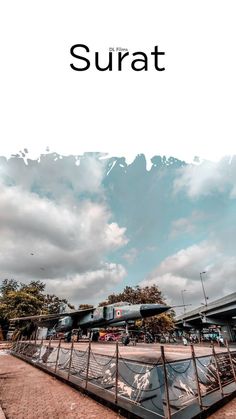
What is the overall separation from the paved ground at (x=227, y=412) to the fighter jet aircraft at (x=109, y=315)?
14.7 meters

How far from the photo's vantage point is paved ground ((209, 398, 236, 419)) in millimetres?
5656

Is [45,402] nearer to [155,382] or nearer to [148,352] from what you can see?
[155,382]

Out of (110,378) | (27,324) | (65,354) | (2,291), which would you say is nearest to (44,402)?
(110,378)

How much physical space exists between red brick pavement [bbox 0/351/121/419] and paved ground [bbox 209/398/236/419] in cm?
261

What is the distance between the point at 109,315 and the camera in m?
23.7

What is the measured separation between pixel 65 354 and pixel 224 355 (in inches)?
330

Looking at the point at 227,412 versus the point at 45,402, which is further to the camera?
the point at 45,402

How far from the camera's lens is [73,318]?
29.0 m

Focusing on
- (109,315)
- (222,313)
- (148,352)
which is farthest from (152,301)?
(148,352)

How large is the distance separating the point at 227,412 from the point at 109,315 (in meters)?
Answer: 19.1

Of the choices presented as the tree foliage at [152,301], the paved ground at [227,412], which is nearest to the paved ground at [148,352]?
the paved ground at [227,412]

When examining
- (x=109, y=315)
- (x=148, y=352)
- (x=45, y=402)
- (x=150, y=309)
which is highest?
(x=150, y=309)

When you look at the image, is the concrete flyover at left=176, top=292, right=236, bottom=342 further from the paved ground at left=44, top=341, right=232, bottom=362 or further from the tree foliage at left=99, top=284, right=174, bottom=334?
the paved ground at left=44, top=341, right=232, bottom=362

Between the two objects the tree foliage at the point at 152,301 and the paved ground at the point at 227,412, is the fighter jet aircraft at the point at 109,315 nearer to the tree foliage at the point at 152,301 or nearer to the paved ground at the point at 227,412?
the paved ground at the point at 227,412
